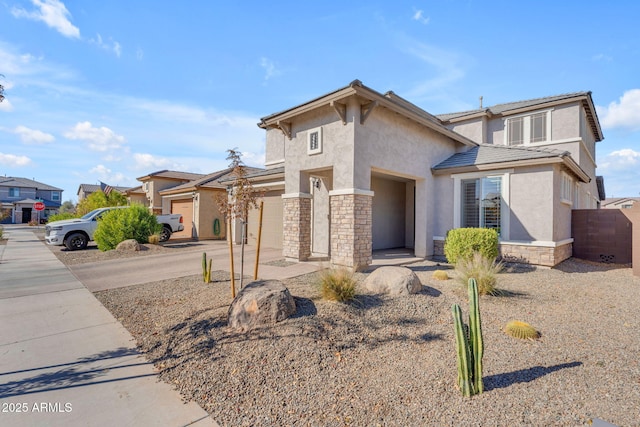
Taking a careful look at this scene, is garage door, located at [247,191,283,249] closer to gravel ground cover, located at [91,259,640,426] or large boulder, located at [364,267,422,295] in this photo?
gravel ground cover, located at [91,259,640,426]

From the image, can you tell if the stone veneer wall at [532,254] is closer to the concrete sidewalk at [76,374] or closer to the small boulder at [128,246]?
the concrete sidewalk at [76,374]

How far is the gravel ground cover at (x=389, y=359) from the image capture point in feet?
9.60

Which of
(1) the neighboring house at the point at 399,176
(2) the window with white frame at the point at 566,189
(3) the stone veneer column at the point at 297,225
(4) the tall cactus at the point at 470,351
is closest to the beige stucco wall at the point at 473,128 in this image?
(1) the neighboring house at the point at 399,176

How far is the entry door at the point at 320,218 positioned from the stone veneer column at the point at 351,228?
7.91 feet

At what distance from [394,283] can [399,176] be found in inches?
222

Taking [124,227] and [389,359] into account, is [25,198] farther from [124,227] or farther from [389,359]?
[389,359]

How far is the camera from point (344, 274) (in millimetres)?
5516

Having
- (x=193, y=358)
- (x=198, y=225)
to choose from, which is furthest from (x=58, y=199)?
(x=193, y=358)

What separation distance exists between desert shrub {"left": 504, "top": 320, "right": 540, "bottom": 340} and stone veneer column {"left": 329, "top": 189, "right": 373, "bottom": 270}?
12.8 feet

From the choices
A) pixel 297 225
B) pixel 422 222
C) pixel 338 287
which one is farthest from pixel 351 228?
pixel 422 222

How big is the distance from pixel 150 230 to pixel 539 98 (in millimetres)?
20504

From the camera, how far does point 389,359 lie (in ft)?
12.9

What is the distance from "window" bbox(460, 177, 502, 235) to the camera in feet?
33.7

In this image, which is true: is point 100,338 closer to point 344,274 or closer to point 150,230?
point 344,274
